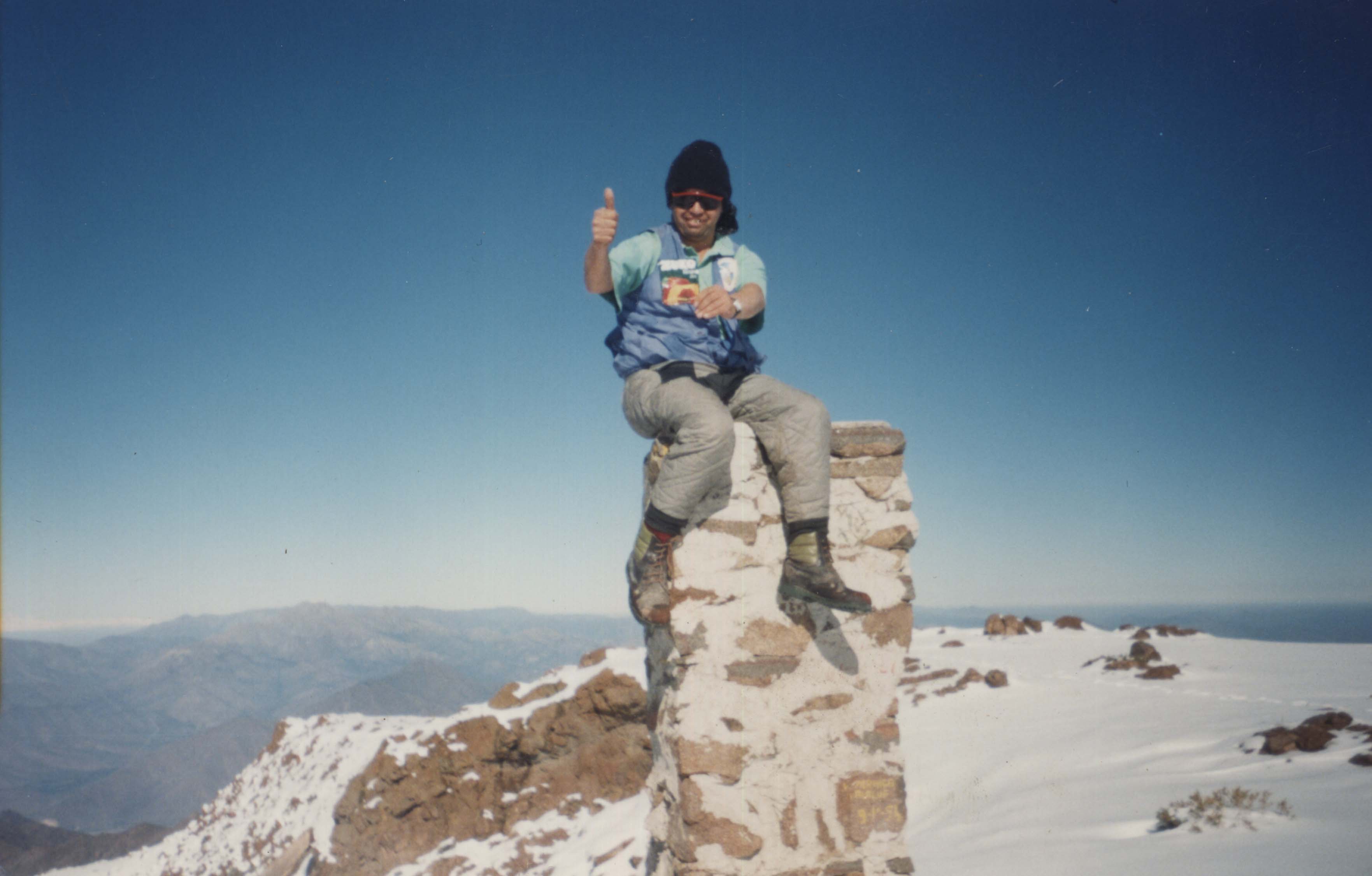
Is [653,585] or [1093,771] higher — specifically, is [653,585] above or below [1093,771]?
above

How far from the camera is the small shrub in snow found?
375 cm

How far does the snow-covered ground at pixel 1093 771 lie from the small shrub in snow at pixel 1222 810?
6cm

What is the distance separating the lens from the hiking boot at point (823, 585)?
8.01ft

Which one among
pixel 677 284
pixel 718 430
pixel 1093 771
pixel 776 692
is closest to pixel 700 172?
pixel 677 284

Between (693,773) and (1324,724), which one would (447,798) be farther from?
(1324,724)

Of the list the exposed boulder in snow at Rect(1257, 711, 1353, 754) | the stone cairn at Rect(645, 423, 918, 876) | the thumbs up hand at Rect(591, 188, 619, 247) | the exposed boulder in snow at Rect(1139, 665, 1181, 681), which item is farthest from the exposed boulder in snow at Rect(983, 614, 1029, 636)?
the thumbs up hand at Rect(591, 188, 619, 247)

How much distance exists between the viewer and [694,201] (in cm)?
277

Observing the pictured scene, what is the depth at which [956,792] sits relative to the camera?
5629mm

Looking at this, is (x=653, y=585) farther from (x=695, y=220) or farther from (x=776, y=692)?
(x=695, y=220)

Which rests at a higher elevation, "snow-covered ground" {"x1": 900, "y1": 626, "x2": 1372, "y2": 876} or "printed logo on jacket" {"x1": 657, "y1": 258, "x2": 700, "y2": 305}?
"printed logo on jacket" {"x1": 657, "y1": 258, "x2": 700, "y2": 305}

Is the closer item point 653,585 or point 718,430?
point 718,430

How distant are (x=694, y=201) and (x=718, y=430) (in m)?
1.04

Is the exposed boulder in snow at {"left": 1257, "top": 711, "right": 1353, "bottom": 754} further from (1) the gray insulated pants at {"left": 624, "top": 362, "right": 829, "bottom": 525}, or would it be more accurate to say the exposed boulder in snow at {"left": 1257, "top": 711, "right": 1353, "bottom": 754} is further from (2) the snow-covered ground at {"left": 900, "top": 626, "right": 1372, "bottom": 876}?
(1) the gray insulated pants at {"left": 624, "top": 362, "right": 829, "bottom": 525}

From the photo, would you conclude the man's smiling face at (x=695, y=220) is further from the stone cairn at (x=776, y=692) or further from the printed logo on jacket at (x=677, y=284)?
the stone cairn at (x=776, y=692)
